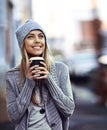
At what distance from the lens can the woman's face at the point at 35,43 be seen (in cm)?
366

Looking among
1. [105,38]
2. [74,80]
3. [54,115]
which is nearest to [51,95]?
[54,115]

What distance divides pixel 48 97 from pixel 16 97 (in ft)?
0.69

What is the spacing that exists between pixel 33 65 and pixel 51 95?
27 cm

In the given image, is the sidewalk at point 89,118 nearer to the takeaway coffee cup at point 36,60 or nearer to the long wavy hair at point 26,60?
the long wavy hair at point 26,60

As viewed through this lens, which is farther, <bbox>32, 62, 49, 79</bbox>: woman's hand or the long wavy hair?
the long wavy hair

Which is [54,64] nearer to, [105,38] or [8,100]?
[8,100]

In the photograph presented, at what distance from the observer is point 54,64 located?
372 centimetres

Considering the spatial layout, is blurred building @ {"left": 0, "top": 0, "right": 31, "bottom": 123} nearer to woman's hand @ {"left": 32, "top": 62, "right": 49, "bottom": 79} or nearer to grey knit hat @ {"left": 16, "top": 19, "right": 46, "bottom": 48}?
grey knit hat @ {"left": 16, "top": 19, "right": 46, "bottom": 48}

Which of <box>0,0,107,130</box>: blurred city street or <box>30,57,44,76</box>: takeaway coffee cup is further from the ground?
<box>30,57,44,76</box>: takeaway coffee cup

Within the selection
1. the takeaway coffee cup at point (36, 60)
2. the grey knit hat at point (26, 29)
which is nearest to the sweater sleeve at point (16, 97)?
the takeaway coffee cup at point (36, 60)

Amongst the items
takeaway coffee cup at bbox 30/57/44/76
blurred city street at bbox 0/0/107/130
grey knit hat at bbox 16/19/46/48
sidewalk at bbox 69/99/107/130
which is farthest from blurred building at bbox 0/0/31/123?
takeaway coffee cup at bbox 30/57/44/76

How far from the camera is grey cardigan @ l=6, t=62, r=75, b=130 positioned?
3625 mm

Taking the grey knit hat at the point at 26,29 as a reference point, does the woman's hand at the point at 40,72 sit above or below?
below

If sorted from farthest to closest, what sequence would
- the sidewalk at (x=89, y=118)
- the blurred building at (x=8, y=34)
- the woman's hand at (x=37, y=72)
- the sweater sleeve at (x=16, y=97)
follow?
1. the blurred building at (x=8, y=34)
2. the sidewalk at (x=89, y=118)
3. the sweater sleeve at (x=16, y=97)
4. the woman's hand at (x=37, y=72)
